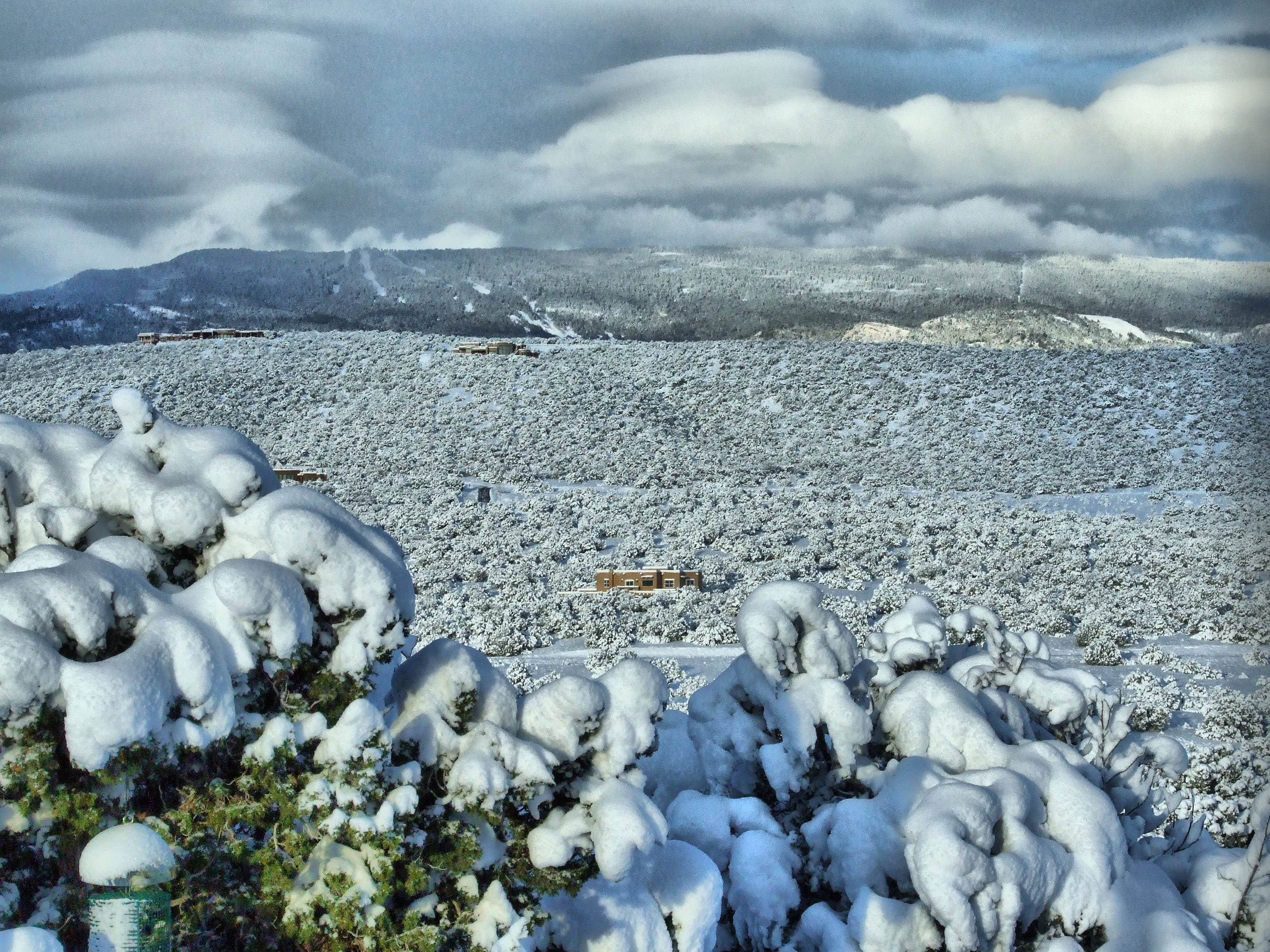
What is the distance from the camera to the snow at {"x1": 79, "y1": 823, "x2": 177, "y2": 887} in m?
4.65

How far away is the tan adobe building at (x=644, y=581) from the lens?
21.4 meters

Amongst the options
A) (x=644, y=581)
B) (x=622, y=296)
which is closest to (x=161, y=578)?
(x=644, y=581)

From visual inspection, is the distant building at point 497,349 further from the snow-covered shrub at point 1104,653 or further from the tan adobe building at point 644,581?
the snow-covered shrub at point 1104,653

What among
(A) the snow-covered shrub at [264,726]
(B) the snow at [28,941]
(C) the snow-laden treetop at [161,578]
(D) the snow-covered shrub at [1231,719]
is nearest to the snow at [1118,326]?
(D) the snow-covered shrub at [1231,719]

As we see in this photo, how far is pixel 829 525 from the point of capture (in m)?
26.8

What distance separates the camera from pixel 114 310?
62.0 meters

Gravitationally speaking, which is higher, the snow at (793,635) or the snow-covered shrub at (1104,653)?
the snow at (793,635)

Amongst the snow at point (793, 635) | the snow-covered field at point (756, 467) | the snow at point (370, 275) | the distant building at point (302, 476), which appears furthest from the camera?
the snow at point (370, 275)

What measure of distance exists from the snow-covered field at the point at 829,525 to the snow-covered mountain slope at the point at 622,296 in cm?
370

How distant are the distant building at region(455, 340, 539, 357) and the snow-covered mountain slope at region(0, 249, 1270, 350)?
7539 millimetres

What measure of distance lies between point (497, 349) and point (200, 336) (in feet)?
49.9

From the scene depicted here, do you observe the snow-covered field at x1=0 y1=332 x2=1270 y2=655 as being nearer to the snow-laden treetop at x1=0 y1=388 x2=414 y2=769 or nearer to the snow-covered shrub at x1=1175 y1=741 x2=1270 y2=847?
the snow-covered shrub at x1=1175 y1=741 x2=1270 y2=847

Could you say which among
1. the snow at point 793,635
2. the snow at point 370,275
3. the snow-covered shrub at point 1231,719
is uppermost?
the snow at point 370,275

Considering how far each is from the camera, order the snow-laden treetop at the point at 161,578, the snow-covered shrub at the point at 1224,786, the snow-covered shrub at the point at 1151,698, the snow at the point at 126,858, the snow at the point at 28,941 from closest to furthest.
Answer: the snow at the point at 28,941, the snow at the point at 126,858, the snow-laden treetop at the point at 161,578, the snow-covered shrub at the point at 1224,786, the snow-covered shrub at the point at 1151,698
